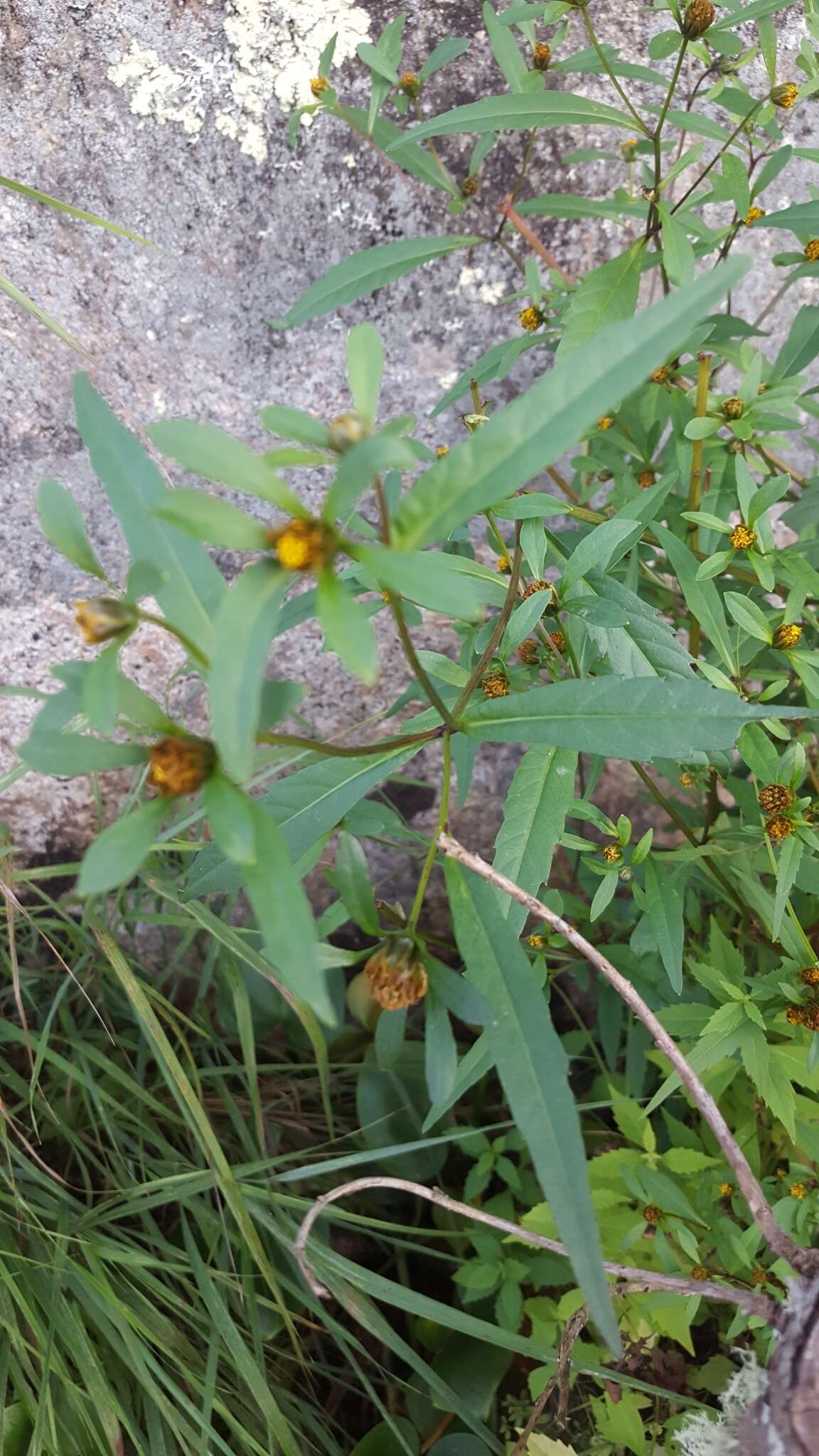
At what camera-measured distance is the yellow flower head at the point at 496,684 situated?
738 millimetres

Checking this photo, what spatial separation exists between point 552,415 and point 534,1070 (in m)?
0.34

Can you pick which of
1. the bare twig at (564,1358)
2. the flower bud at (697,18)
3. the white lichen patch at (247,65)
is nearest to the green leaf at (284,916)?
the bare twig at (564,1358)

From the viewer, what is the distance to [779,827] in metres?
0.77

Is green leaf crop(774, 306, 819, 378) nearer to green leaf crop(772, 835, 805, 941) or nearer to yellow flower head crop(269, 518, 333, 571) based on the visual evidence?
green leaf crop(772, 835, 805, 941)

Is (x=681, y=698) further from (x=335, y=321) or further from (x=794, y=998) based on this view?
(x=335, y=321)

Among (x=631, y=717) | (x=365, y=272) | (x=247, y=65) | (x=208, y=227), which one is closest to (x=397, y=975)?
(x=631, y=717)

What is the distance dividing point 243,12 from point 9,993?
1.26 metres

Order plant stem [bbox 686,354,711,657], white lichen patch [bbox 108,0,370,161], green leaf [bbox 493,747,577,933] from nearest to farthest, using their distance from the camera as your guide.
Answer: green leaf [bbox 493,747,577,933] < plant stem [bbox 686,354,711,657] < white lichen patch [bbox 108,0,370,161]

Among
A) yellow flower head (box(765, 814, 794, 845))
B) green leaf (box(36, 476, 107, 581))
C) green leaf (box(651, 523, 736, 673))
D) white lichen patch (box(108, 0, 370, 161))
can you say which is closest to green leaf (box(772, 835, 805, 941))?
yellow flower head (box(765, 814, 794, 845))

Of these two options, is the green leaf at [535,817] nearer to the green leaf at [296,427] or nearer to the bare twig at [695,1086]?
the bare twig at [695,1086]

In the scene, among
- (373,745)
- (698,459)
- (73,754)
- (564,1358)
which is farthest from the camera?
(698,459)

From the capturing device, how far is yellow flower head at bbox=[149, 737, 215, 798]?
19.0 inches

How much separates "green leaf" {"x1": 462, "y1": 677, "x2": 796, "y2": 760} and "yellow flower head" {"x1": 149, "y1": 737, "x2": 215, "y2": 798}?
186mm

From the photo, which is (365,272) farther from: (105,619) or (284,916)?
(284,916)
